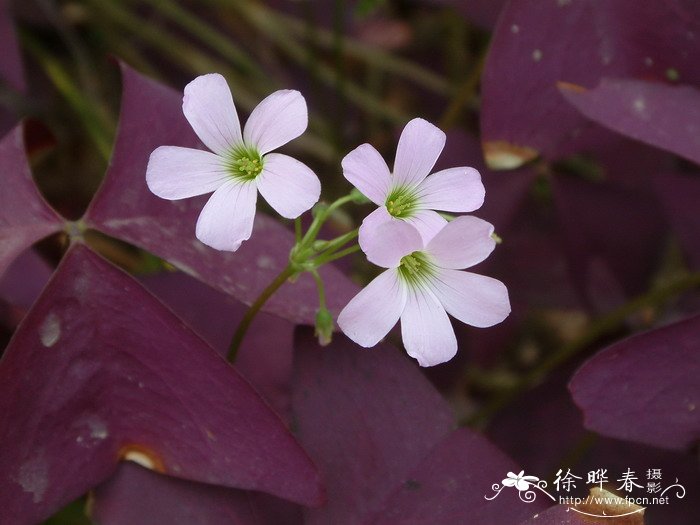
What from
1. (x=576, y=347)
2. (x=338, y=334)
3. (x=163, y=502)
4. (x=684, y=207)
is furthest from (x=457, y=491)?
(x=684, y=207)

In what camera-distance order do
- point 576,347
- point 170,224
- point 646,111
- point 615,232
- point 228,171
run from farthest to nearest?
1. point 615,232
2. point 576,347
3. point 646,111
4. point 170,224
5. point 228,171

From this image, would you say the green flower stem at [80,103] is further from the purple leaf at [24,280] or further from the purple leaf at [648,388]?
the purple leaf at [648,388]

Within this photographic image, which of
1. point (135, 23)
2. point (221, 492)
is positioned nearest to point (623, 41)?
point (221, 492)

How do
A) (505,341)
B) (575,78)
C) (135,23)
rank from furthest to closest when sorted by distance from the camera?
(135,23), (505,341), (575,78)

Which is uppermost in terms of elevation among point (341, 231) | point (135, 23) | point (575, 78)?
point (135, 23)

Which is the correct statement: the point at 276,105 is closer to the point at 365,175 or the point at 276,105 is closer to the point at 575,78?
the point at 365,175

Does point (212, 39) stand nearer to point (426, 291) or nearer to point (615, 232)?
point (615, 232)
